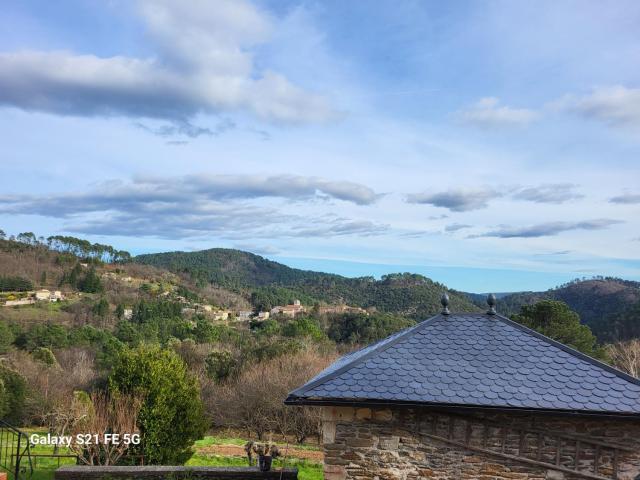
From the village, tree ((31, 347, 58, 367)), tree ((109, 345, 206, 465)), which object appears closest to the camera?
tree ((109, 345, 206, 465))

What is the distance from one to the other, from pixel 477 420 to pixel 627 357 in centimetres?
2698

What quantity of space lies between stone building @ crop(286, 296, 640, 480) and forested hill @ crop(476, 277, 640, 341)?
123ft

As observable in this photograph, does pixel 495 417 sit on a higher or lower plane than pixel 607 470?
higher

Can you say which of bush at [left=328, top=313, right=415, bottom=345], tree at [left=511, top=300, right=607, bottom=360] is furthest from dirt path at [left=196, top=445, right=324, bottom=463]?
bush at [left=328, top=313, right=415, bottom=345]

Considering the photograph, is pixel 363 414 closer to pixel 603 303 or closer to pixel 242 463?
pixel 242 463

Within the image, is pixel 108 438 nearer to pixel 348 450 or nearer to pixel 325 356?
pixel 348 450

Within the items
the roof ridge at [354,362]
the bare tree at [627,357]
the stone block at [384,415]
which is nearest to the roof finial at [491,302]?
the roof ridge at [354,362]

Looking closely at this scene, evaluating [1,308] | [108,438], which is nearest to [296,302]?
[1,308]

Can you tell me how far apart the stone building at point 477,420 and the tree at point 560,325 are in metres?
19.9

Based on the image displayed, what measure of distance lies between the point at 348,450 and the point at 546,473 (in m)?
2.25

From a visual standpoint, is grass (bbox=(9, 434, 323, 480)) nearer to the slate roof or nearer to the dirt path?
the dirt path

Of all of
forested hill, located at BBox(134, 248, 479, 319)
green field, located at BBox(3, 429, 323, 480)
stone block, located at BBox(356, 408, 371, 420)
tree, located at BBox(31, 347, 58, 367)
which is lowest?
green field, located at BBox(3, 429, 323, 480)

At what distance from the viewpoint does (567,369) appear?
6449mm

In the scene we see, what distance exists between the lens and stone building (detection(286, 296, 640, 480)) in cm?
584
